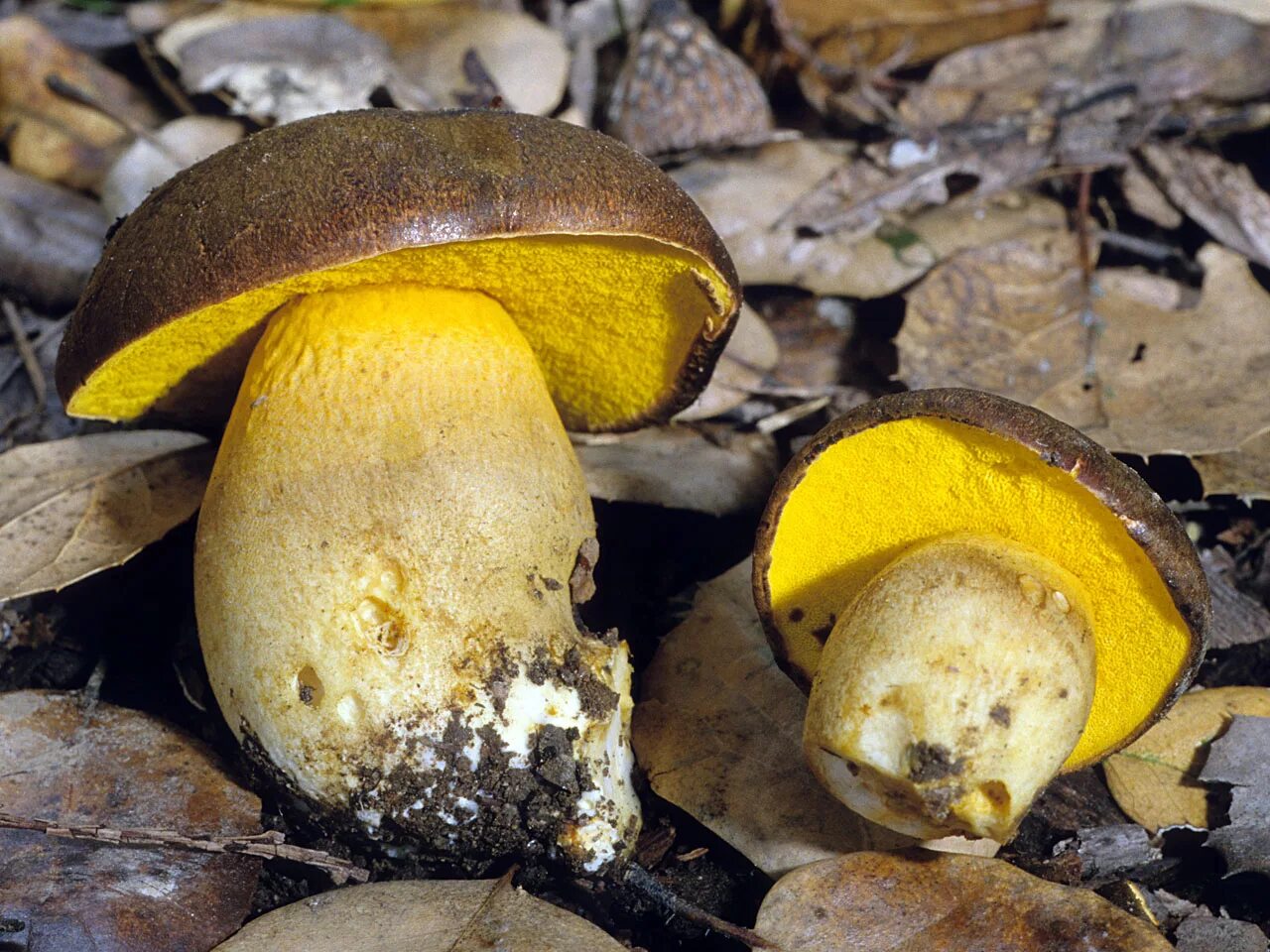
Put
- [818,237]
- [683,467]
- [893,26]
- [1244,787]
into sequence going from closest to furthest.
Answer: [1244,787]
[683,467]
[818,237]
[893,26]

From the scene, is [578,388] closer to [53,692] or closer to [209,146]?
[53,692]

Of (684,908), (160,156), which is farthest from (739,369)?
(160,156)

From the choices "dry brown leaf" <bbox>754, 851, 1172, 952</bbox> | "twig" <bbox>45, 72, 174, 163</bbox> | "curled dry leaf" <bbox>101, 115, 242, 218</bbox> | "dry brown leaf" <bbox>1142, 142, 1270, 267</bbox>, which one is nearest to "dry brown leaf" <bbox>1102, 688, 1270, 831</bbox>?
"dry brown leaf" <bbox>754, 851, 1172, 952</bbox>

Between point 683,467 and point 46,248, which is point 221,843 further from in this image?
point 46,248

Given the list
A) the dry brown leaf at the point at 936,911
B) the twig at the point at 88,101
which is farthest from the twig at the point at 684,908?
the twig at the point at 88,101

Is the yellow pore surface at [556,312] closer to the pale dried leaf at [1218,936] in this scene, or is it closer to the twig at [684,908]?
the twig at [684,908]

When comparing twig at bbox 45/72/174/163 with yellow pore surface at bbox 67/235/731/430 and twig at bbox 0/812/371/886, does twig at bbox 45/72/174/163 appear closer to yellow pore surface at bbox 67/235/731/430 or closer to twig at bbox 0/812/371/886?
yellow pore surface at bbox 67/235/731/430
